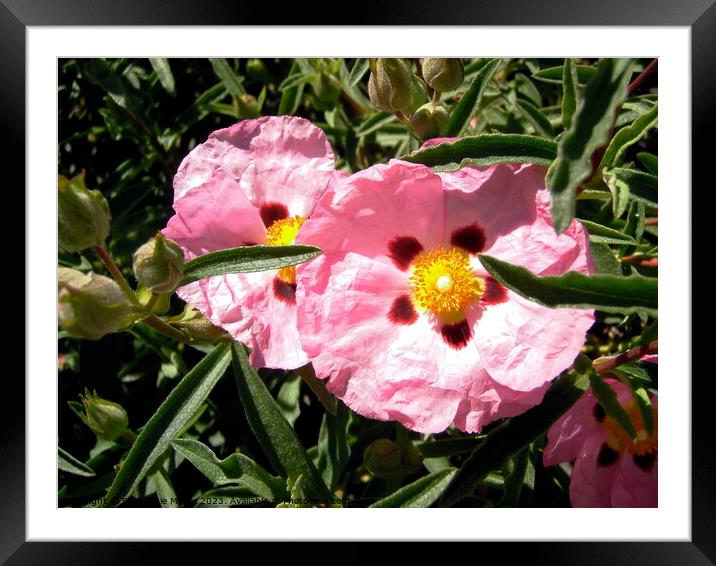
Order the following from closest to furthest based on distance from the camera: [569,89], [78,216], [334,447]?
[78,216] → [569,89] → [334,447]

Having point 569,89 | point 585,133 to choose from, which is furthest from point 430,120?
point 585,133

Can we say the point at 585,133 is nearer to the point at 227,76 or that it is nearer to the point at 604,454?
the point at 604,454

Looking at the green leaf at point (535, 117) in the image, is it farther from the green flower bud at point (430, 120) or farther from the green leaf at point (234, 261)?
the green leaf at point (234, 261)

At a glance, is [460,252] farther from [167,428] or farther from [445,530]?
[167,428]
